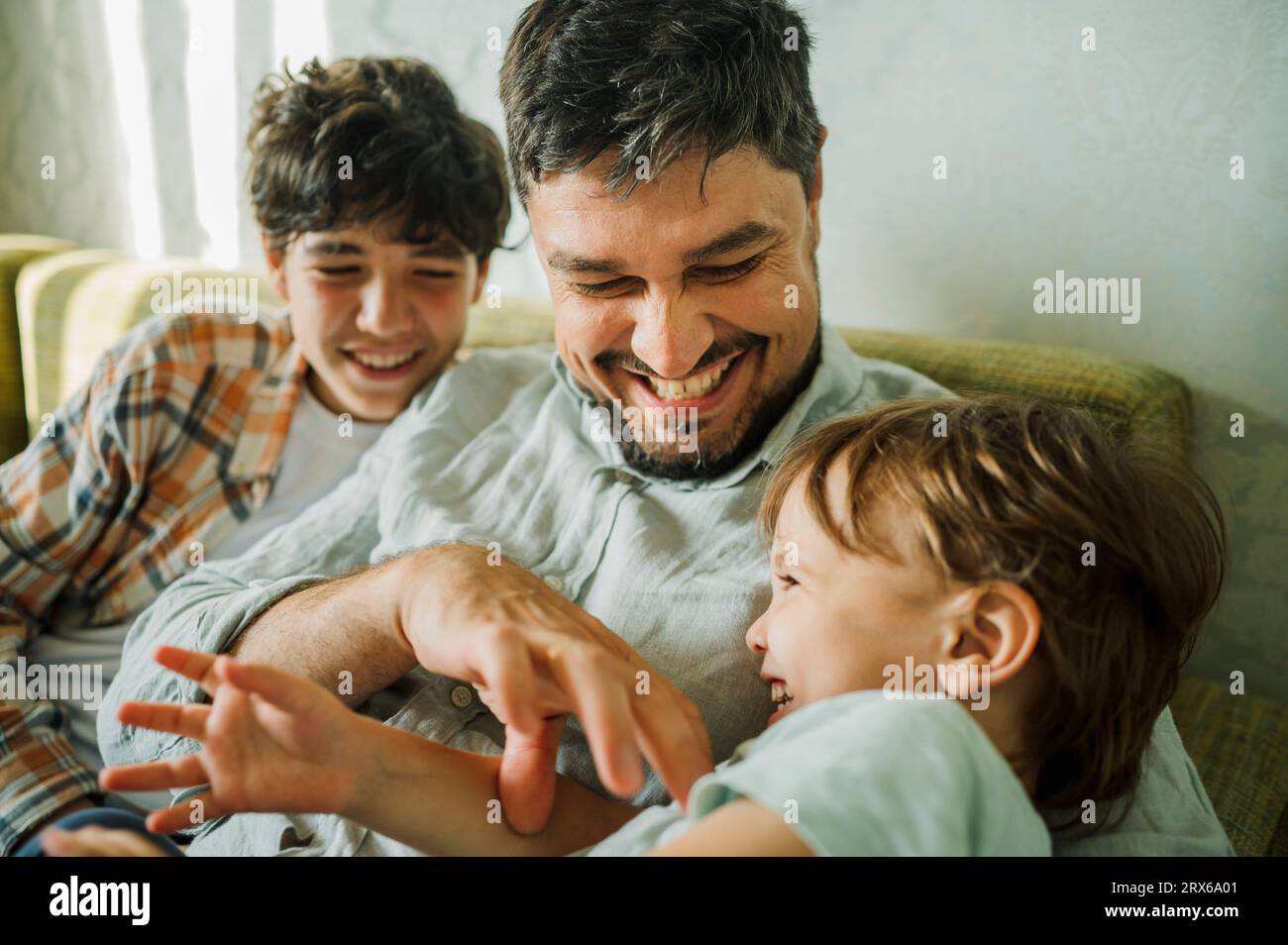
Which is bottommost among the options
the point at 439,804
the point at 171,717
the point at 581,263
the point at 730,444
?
the point at 439,804

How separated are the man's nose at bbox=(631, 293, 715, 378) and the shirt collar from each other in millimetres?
133

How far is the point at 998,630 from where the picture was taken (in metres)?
0.84

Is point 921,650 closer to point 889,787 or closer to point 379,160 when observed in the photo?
point 889,787

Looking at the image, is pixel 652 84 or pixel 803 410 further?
pixel 803 410

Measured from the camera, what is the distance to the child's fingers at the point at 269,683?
2.53 ft

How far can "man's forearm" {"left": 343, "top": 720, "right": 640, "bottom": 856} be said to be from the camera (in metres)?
0.87

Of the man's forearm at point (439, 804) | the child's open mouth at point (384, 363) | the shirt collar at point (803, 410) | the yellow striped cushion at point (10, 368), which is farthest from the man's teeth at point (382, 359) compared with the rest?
the yellow striped cushion at point (10, 368)

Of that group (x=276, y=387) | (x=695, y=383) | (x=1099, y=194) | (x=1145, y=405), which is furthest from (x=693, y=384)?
(x=276, y=387)

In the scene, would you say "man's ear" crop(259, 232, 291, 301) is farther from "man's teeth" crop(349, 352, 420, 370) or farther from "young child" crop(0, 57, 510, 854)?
"man's teeth" crop(349, 352, 420, 370)

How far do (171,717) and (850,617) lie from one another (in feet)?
1.77

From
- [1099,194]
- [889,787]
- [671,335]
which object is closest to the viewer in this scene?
[889,787]

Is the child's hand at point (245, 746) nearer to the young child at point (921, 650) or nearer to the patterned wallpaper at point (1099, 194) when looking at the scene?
the young child at point (921, 650)
